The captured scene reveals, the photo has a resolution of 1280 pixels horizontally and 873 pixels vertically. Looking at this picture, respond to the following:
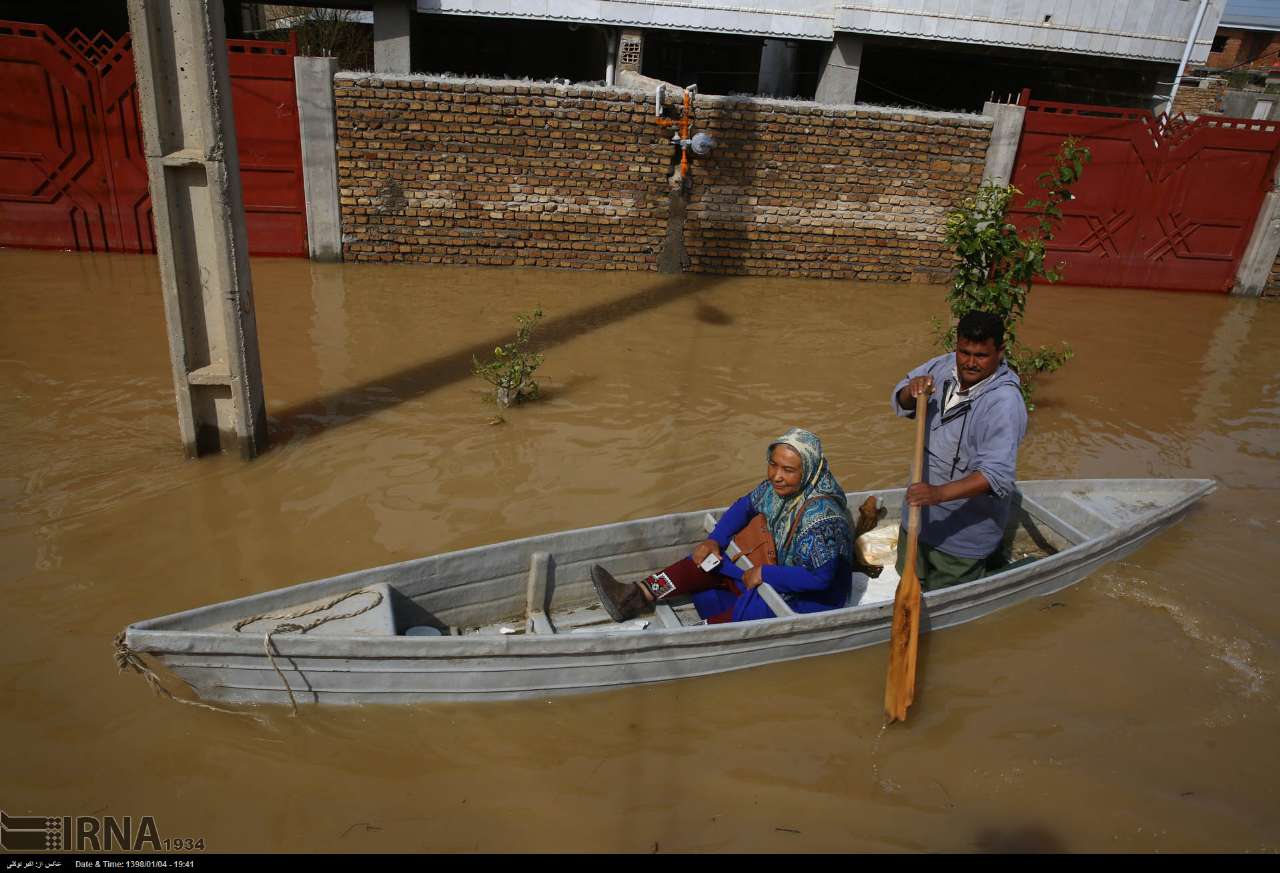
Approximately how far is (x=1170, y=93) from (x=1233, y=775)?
15841mm

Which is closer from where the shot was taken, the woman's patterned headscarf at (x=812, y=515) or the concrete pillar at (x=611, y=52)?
the woman's patterned headscarf at (x=812, y=515)

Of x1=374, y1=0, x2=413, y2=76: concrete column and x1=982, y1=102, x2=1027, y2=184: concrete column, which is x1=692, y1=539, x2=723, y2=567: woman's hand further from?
x1=374, y1=0, x2=413, y2=76: concrete column

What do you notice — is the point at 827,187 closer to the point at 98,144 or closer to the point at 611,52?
the point at 611,52

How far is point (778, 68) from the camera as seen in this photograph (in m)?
15.9

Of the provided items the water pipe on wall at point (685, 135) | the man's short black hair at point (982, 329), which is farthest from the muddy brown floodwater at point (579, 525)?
the water pipe on wall at point (685, 135)

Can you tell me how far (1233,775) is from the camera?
12.3 feet

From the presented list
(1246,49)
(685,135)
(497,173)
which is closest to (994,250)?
(685,135)

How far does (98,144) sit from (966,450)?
10.1 meters

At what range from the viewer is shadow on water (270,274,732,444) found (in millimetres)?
6535

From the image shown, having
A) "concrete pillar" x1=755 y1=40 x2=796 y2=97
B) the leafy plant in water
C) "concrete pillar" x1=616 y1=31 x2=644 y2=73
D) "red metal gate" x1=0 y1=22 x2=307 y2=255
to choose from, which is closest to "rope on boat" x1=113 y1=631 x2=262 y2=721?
the leafy plant in water

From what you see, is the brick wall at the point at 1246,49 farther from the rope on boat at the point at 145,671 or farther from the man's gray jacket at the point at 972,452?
the rope on boat at the point at 145,671

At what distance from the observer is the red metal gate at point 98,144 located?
9.23m

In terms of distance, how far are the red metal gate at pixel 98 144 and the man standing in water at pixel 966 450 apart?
840 centimetres
